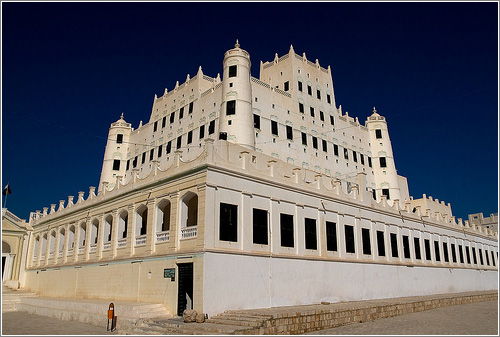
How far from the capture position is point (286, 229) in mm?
22250

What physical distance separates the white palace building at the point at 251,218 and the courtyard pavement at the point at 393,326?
3674 mm

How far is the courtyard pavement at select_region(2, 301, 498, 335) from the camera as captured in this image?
52.3ft

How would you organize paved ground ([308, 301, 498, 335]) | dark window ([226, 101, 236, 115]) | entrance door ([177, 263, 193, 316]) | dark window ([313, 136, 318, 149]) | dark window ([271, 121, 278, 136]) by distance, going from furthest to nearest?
dark window ([313, 136, 318, 149]) → dark window ([271, 121, 278, 136]) → dark window ([226, 101, 236, 115]) → entrance door ([177, 263, 193, 316]) → paved ground ([308, 301, 498, 335])

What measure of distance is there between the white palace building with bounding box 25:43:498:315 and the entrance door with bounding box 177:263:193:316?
3.1 inches

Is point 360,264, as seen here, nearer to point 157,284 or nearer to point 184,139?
point 157,284

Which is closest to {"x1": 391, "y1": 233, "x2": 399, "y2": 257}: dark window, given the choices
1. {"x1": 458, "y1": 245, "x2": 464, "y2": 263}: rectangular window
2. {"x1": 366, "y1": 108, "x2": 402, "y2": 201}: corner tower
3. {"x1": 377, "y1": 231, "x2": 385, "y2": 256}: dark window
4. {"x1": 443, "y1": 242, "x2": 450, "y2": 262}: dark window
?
{"x1": 377, "y1": 231, "x2": 385, "y2": 256}: dark window

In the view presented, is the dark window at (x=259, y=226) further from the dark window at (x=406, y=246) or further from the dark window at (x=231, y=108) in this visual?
the dark window at (x=406, y=246)

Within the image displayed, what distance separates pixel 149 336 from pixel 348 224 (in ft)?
52.5

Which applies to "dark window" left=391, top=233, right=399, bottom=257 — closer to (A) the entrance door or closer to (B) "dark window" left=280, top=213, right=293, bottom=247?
(B) "dark window" left=280, top=213, right=293, bottom=247

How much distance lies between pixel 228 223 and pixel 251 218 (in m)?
1.54

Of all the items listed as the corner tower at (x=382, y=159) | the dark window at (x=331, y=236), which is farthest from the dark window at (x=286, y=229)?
the corner tower at (x=382, y=159)

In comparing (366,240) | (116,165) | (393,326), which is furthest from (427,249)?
(116,165)

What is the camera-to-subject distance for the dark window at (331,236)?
24872mm

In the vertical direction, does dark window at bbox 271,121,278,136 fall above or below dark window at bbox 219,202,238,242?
above
